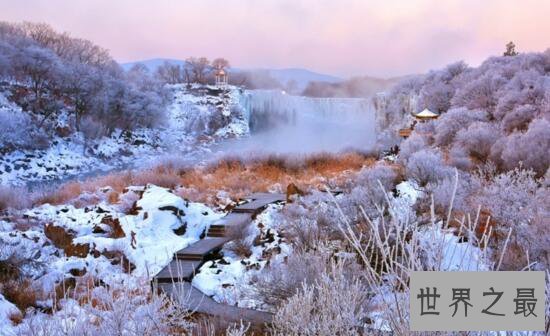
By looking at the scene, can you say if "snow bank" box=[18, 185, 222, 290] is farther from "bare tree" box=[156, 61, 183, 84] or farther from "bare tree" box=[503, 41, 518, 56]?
"bare tree" box=[156, 61, 183, 84]

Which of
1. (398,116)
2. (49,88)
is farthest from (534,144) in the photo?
(49,88)

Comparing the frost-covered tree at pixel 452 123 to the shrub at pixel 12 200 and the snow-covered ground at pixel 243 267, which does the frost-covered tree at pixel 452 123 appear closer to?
the snow-covered ground at pixel 243 267

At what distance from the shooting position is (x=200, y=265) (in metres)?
5.59

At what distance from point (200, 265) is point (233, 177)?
604 cm

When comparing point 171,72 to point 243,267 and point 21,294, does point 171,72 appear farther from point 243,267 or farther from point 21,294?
point 21,294

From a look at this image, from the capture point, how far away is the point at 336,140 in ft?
99.7

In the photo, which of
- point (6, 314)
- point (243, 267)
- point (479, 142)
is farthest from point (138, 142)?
point (6, 314)

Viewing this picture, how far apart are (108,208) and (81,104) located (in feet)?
72.1

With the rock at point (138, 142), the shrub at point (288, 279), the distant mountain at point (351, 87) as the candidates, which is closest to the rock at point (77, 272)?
the shrub at point (288, 279)

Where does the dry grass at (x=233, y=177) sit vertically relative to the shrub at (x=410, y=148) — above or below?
below

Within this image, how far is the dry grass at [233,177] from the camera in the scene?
32.3 feet

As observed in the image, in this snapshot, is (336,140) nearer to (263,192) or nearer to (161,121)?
(161,121)

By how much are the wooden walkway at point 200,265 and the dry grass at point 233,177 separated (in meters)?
1.33

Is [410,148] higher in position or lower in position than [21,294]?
higher
